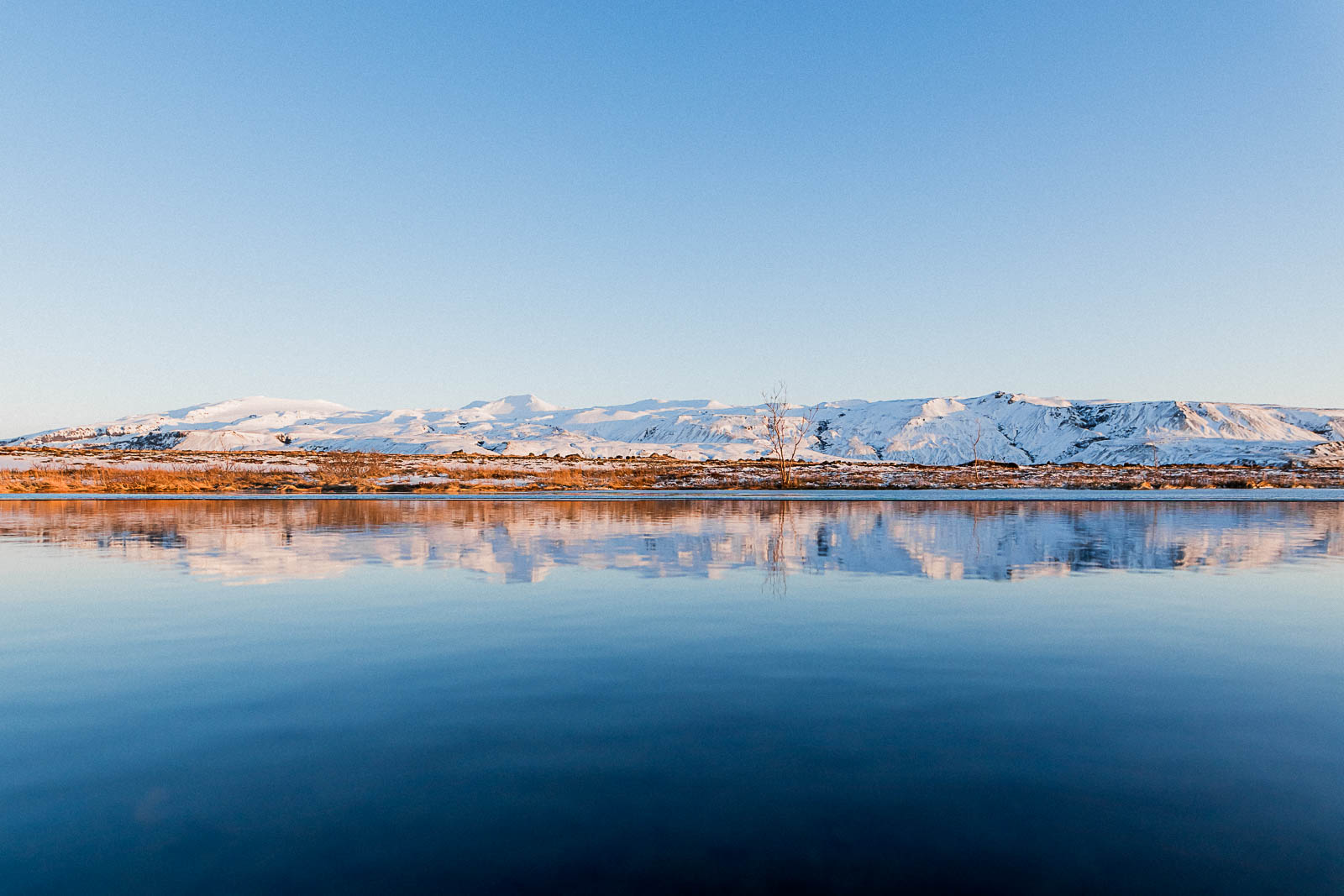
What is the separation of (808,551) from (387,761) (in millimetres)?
14067

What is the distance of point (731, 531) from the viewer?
24.1m

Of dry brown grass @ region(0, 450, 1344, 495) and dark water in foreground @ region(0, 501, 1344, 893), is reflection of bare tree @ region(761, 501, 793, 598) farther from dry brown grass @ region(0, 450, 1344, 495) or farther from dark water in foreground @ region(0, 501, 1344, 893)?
dry brown grass @ region(0, 450, 1344, 495)

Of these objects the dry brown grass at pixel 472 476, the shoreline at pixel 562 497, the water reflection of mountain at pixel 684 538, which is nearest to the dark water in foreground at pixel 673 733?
the water reflection of mountain at pixel 684 538

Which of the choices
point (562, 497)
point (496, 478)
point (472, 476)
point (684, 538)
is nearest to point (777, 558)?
point (684, 538)

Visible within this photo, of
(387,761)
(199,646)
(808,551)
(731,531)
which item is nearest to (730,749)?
(387,761)

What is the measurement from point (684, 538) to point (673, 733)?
51.7 ft

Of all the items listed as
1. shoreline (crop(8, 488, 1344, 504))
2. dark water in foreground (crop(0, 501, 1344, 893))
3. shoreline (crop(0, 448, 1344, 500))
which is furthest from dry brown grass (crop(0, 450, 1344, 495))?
dark water in foreground (crop(0, 501, 1344, 893))

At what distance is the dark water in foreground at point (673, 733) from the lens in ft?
13.6

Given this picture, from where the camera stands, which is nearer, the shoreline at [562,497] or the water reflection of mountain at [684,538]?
the water reflection of mountain at [684,538]

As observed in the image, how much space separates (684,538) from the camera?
2175 cm

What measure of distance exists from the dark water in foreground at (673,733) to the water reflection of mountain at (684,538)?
197 cm

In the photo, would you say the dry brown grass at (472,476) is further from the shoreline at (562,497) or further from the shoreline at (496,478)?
the shoreline at (562,497)

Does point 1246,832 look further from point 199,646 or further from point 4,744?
point 199,646

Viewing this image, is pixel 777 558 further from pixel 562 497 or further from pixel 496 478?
pixel 496 478
